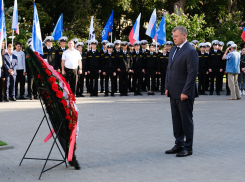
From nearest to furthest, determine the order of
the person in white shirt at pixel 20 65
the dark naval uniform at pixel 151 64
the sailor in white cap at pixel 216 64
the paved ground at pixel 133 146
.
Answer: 1. the paved ground at pixel 133 146
2. the person in white shirt at pixel 20 65
3. the dark naval uniform at pixel 151 64
4. the sailor in white cap at pixel 216 64

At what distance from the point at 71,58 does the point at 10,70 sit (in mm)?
2318

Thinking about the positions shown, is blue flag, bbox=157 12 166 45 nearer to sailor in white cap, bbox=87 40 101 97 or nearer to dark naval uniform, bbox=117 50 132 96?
dark naval uniform, bbox=117 50 132 96

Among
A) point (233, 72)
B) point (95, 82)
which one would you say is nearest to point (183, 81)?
point (233, 72)

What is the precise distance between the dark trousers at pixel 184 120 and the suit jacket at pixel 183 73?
0.12m

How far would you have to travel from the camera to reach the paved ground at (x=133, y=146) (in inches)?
223

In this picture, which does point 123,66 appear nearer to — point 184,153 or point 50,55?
point 50,55

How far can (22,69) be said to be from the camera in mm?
16000

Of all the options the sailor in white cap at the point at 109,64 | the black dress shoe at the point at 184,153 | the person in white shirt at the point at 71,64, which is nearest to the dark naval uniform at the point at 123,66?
the sailor in white cap at the point at 109,64

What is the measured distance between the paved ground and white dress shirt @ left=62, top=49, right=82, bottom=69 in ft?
11.1

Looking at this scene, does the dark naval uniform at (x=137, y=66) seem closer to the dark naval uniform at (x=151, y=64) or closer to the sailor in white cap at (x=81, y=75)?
the dark naval uniform at (x=151, y=64)

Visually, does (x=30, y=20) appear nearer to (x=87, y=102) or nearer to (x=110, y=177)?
(x=87, y=102)

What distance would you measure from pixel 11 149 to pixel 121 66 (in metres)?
10.7

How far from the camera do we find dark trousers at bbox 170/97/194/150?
22.3 feet

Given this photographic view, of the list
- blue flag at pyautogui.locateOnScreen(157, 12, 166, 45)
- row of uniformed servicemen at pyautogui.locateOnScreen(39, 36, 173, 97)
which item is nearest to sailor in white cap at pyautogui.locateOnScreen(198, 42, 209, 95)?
row of uniformed servicemen at pyautogui.locateOnScreen(39, 36, 173, 97)
